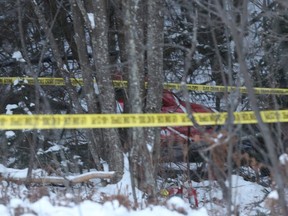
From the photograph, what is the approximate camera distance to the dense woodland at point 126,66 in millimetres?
5789

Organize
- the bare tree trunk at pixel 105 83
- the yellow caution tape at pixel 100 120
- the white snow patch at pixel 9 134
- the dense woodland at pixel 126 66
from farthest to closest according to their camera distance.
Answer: the white snow patch at pixel 9 134, the bare tree trunk at pixel 105 83, the dense woodland at pixel 126 66, the yellow caution tape at pixel 100 120

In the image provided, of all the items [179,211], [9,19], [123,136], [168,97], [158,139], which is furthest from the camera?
[9,19]

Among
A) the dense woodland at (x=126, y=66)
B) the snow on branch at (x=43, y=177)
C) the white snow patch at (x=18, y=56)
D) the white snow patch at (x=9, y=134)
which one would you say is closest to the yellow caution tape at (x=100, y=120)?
the dense woodland at (x=126, y=66)

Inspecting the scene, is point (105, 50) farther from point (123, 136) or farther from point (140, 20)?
point (123, 136)

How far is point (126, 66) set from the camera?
7043 millimetres

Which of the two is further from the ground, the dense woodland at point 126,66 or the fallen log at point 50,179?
the dense woodland at point 126,66

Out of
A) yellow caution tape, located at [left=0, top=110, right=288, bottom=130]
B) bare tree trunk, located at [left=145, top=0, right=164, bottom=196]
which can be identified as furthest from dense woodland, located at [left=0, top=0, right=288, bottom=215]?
yellow caution tape, located at [left=0, top=110, right=288, bottom=130]

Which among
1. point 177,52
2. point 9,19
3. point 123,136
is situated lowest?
point 123,136

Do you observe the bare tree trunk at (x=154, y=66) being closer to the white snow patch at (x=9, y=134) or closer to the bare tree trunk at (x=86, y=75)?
the bare tree trunk at (x=86, y=75)

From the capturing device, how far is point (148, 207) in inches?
186

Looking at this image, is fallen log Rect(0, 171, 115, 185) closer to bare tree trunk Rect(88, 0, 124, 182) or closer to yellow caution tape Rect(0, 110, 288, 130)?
bare tree trunk Rect(88, 0, 124, 182)

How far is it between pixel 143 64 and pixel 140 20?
0.52 m

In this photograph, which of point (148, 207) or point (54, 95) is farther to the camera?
point (54, 95)

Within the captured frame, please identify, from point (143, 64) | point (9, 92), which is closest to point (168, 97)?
point (143, 64)
